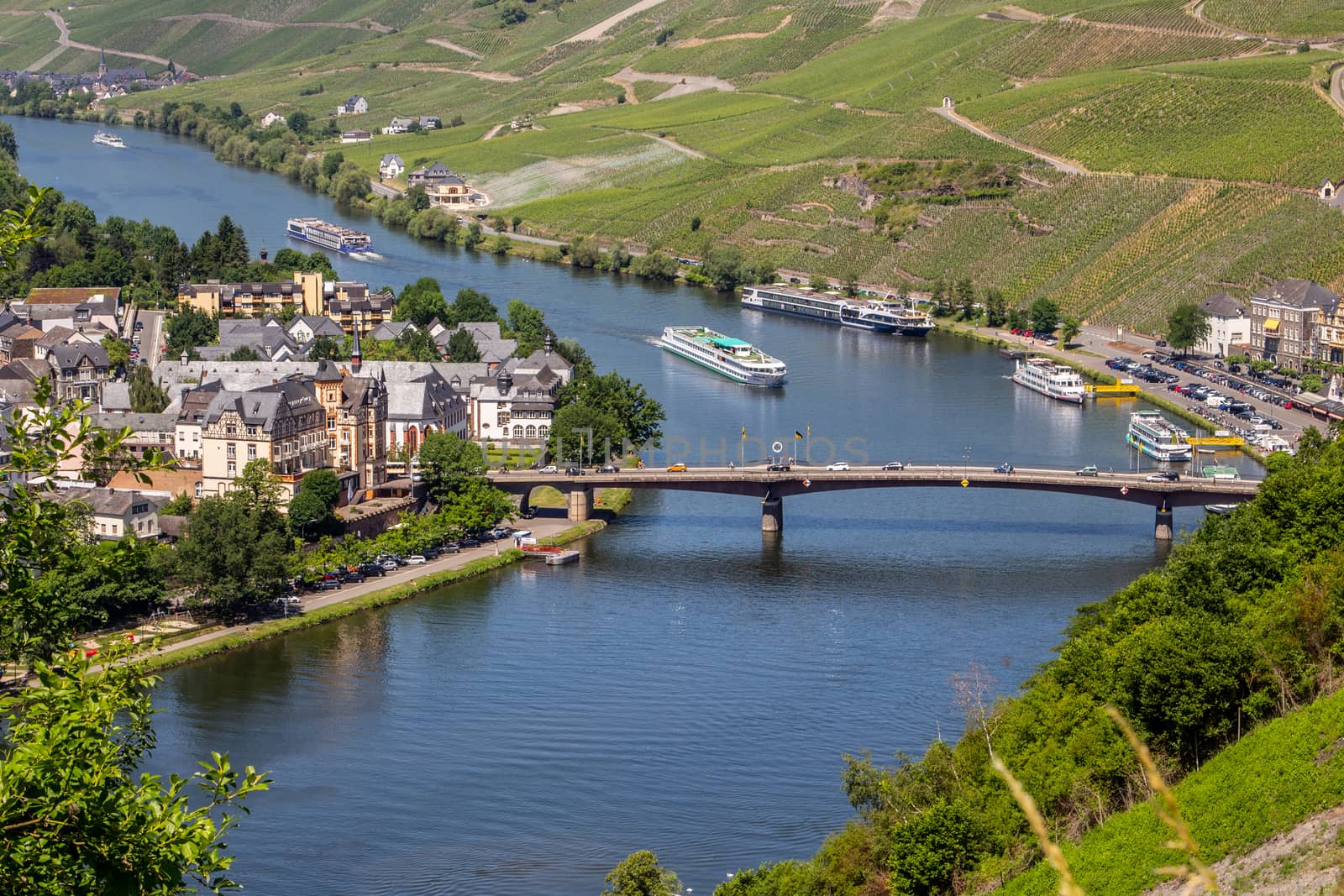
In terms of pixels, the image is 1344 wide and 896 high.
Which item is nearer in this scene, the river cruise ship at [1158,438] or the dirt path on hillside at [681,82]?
the river cruise ship at [1158,438]

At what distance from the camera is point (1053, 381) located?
227 ft

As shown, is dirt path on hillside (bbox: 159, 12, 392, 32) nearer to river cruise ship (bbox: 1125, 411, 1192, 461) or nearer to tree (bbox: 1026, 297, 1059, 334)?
tree (bbox: 1026, 297, 1059, 334)

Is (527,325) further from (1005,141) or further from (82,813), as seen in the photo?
(82,813)

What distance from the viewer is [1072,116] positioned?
342 ft

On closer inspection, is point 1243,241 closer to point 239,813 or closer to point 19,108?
point 239,813

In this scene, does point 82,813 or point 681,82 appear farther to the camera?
point 681,82

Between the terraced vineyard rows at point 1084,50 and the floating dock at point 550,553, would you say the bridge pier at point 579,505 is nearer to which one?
the floating dock at point 550,553

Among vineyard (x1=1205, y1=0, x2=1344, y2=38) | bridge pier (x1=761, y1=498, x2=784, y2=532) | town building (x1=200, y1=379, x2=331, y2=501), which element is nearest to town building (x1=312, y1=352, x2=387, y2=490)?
town building (x1=200, y1=379, x2=331, y2=501)

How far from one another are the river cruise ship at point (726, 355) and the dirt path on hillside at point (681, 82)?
64.0 m

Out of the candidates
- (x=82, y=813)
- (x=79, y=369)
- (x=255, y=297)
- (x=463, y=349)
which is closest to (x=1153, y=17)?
(x=255, y=297)

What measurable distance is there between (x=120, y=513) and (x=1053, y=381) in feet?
110

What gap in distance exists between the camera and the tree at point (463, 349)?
223ft

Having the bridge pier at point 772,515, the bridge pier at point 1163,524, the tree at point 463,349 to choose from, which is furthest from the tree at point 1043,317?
the bridge pier at point 772,515

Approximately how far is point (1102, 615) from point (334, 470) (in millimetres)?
24552
